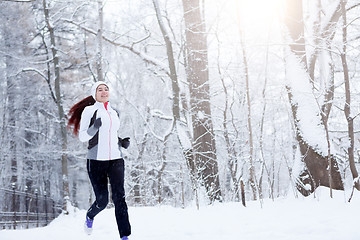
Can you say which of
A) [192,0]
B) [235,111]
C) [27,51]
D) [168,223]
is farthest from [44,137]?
[168,223]

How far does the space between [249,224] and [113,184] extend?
63.6 inches

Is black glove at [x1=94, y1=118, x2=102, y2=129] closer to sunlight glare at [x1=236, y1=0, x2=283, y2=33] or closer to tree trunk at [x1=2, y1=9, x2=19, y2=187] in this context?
sunlight glare at [x1=236, y1=0, x2=283, y2=33]

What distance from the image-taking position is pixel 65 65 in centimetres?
1748

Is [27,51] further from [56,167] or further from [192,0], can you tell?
[192,0]

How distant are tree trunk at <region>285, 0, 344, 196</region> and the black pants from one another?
9.41ft

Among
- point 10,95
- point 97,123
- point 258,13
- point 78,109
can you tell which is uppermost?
point 258,13

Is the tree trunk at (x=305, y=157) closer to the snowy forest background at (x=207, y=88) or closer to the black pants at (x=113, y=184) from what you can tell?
the snowy forest background at (x=207, y=88)

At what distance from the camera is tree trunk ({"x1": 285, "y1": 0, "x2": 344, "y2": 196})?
18.2 feet

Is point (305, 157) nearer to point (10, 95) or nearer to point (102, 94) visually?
point (102, 94)

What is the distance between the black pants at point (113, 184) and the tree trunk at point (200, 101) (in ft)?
11.6

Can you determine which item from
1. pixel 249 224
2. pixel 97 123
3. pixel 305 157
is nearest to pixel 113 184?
pixel 97 123

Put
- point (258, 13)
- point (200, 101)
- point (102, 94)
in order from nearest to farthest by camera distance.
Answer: point (102, 94)
point (200, 101)
point (258, 13)

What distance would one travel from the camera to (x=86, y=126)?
388 cm

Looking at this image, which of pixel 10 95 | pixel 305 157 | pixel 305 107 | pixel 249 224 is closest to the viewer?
pixel 249 224
